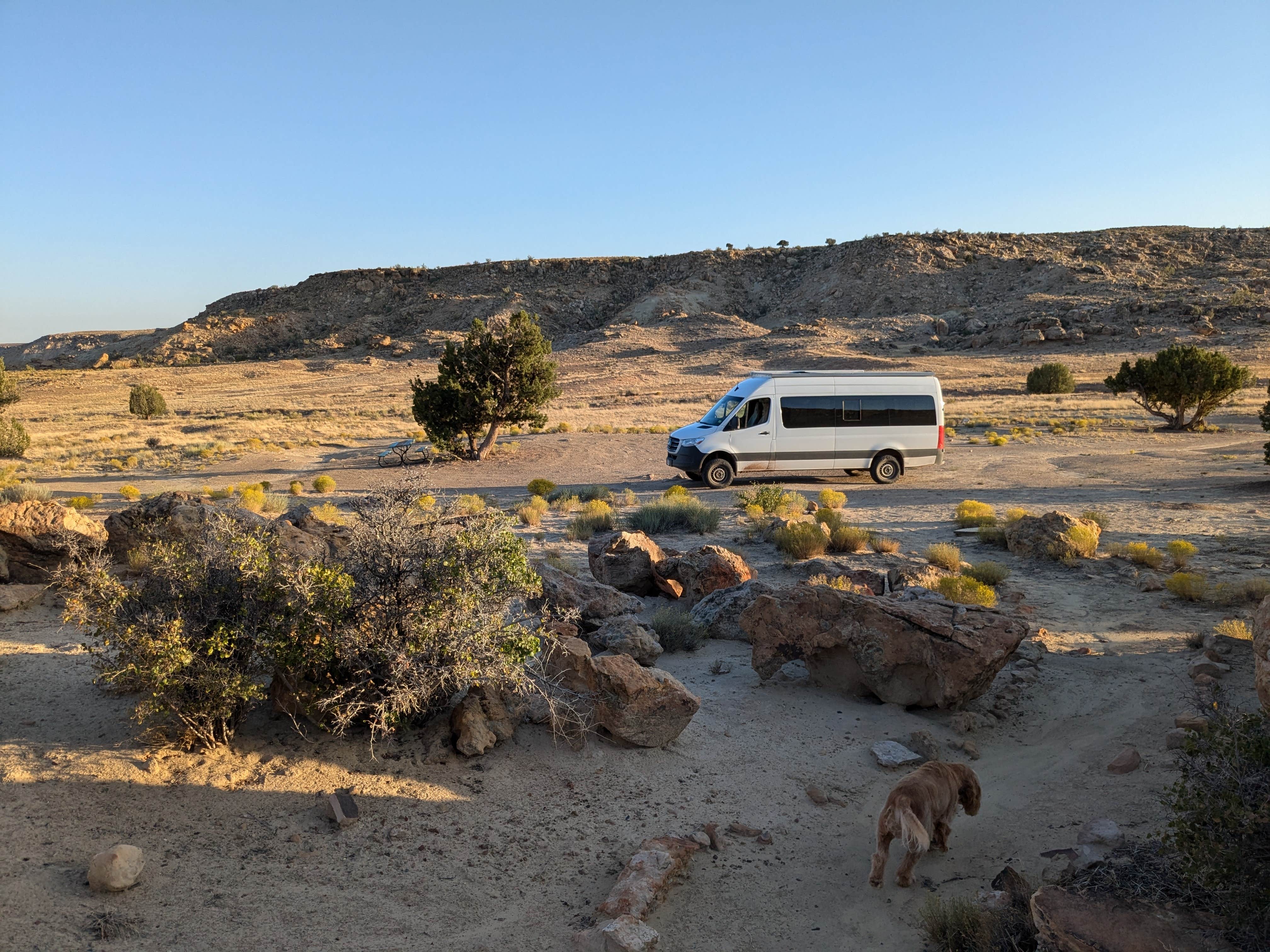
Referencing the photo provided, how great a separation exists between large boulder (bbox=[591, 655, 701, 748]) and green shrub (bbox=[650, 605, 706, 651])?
6.84 feet

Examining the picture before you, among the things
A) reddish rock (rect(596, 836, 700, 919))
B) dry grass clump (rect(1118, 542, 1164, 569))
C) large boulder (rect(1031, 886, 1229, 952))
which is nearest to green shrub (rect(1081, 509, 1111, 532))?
dry grass clump (rect(1118, 542, 1164, 569))

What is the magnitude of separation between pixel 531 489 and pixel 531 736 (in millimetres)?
11964

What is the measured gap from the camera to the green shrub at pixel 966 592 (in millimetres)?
8961

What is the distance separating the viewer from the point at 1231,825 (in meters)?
3.38

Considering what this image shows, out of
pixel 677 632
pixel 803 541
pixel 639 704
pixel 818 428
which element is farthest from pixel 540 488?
pixel 639 704

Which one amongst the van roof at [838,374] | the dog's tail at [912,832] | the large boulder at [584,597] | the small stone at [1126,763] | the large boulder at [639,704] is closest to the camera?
the dog's tail at [912,832]

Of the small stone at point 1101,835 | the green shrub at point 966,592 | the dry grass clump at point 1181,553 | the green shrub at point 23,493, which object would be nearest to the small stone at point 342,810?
the small stone at point 1101,835

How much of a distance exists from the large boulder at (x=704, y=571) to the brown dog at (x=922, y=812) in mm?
4534

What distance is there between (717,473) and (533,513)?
5.62m

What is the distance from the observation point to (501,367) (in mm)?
22828

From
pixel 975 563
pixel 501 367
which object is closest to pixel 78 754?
pixel 975 563

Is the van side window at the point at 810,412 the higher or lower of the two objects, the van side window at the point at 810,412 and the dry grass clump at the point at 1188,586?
the higher

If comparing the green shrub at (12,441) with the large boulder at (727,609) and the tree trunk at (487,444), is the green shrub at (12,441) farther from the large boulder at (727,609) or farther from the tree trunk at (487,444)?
the large boulder at (727,609)

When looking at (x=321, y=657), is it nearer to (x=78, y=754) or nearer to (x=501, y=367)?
(x=78, y=754)
